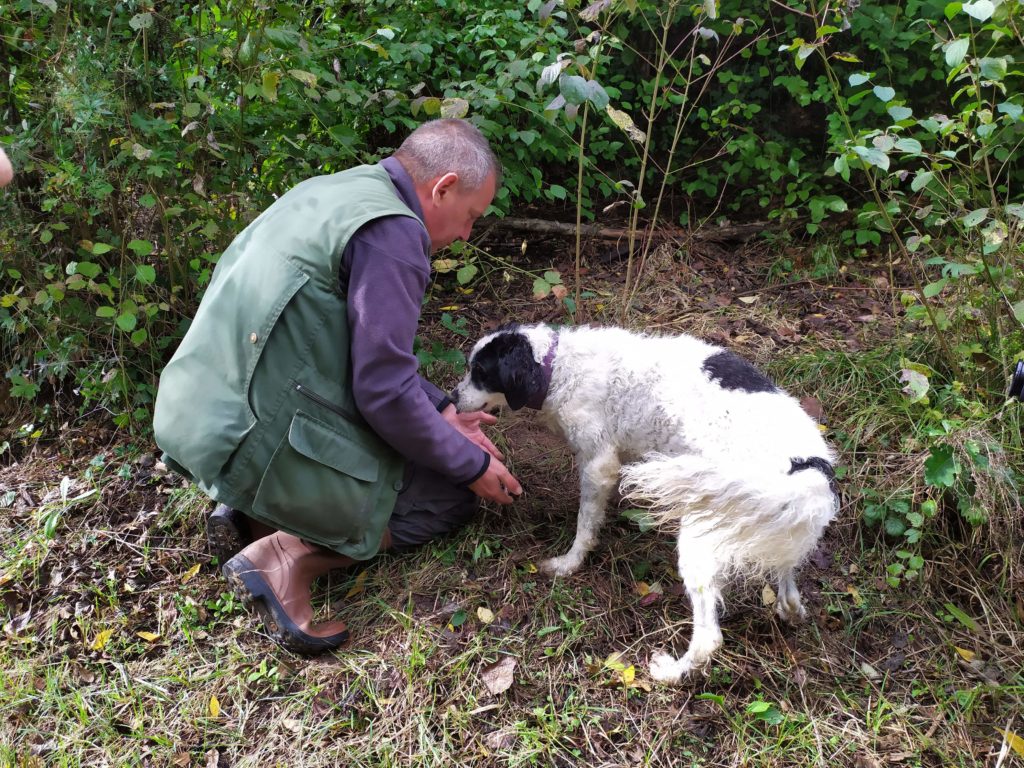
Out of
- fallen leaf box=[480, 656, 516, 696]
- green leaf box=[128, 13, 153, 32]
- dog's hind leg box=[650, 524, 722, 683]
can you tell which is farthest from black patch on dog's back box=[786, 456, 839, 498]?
green leaf box=[128, 13, 153, 32]

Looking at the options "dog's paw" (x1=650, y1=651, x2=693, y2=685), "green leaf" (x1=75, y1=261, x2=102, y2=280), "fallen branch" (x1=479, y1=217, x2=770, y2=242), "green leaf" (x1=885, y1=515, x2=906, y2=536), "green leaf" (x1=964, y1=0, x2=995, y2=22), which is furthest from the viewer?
"fallen branch" (x1=479, y1=217, x2=770, y2=242)

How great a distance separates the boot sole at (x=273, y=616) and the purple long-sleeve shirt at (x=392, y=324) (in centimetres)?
75

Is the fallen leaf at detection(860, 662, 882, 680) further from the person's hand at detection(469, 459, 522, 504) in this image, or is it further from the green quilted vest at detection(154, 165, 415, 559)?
the green quilted vest at detection(154, 165, 415, 559)

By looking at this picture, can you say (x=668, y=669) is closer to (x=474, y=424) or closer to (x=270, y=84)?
(x=474, y=424)

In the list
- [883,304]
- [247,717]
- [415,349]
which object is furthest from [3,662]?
[883,304]

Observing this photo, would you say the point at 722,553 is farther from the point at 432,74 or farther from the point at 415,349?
the point at 432,74

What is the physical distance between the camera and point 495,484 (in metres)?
2.90

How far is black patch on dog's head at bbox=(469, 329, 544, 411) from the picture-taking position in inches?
120

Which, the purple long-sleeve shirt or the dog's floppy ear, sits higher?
the purple long-sleeve shirt

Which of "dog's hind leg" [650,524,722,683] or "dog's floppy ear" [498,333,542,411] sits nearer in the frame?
"dog's hind leg" [650,524,722,683]

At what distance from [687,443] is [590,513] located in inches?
20.8

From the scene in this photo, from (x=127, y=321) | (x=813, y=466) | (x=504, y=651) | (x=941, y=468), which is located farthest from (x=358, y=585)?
(x=941, y=468)

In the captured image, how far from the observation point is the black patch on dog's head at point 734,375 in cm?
278

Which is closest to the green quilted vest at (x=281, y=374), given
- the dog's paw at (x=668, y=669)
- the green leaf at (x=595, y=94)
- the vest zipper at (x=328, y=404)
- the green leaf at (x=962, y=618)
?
the vest zipper at (x=328, y=404)
